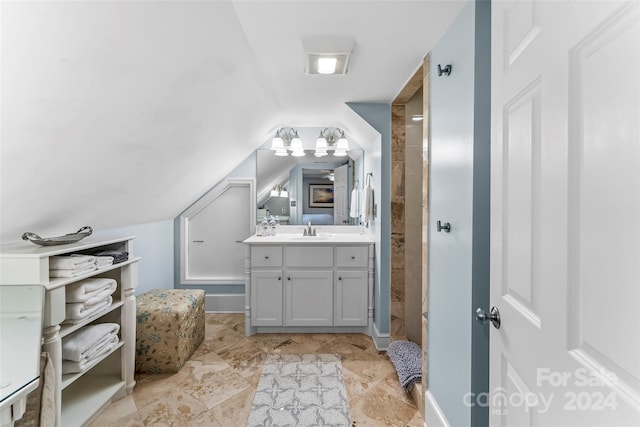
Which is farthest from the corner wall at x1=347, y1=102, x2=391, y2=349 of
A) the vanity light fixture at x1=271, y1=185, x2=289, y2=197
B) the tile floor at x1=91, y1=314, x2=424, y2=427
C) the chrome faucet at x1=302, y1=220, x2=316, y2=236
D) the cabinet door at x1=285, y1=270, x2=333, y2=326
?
the vanity light fixture at x1=271, y1=185, x2=289, y2=197

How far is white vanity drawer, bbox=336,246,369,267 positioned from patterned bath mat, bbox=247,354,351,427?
2.58 ft

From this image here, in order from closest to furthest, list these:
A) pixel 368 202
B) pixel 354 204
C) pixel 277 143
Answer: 1. pixel 368 202
2. pixel 277 143
3. pixel 354 204

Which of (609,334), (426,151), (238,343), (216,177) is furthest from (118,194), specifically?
(609,334)

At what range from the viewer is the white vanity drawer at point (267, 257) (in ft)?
9.18

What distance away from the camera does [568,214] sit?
1.99 ft

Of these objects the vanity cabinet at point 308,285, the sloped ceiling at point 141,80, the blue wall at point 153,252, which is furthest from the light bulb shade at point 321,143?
the blue wall at point 153,252

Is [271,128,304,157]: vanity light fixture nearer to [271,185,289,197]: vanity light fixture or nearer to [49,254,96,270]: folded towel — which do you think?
[271,185,289,197]: vanity light fixture

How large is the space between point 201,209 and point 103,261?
1.66 m

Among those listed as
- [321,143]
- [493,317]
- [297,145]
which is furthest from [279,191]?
[493,317]

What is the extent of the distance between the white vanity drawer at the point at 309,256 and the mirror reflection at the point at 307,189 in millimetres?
592

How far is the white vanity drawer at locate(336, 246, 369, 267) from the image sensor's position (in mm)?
2789

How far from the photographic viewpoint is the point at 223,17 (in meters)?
1.33

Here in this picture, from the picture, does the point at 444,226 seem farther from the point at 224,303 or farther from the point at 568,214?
the point at 224,303

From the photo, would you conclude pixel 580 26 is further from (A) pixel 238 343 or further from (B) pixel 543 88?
(A) pixel 238 343
